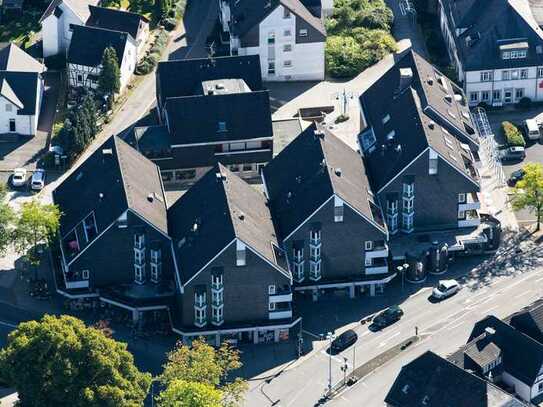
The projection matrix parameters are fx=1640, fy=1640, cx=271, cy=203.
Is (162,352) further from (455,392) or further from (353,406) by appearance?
(455,392)

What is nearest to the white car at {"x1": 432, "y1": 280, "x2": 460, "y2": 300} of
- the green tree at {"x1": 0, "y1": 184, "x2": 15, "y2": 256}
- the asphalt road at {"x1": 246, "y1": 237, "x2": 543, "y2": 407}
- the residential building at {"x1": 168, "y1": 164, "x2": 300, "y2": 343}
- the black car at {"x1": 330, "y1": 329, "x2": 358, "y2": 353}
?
the asphalt road at {"x1": 246, "y1": 237, "x2": 543, "y2": 407}

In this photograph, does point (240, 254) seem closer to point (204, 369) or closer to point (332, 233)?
point (332, 233)

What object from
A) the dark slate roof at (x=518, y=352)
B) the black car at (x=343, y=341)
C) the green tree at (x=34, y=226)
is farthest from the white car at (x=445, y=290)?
the green tree at (x=34, y=226)

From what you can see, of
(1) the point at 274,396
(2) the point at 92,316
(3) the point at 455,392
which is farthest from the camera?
(2) the point at 92,316

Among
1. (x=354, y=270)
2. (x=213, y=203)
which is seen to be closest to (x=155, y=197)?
(x=213, y=203)

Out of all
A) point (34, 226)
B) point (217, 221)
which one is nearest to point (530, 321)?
point (217, 221)

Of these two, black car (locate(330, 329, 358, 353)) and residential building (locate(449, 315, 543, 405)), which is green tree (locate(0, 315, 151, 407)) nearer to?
black car (locate(330, 329, 358, 353))
